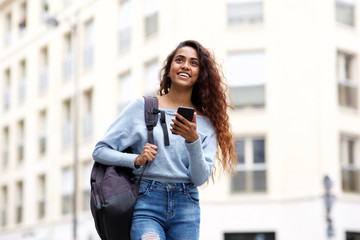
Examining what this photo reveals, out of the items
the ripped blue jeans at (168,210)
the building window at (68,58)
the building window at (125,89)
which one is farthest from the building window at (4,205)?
the ripped blue jeans at (168,210)

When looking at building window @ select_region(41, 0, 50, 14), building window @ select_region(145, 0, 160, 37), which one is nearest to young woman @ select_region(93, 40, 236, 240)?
building window @ select_region(145, 0, 160, 37)

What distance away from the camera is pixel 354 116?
26.0 metres

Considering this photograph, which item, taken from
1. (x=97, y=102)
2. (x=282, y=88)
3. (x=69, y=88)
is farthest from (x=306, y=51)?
(x=69, y=88)

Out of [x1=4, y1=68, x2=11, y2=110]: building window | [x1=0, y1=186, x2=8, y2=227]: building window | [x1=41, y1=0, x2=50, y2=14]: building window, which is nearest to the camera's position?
[x1=41, y1=0, x2=50, y2=14]: building window

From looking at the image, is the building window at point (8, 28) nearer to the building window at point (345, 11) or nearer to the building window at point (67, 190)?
the building window at point (67, 190)

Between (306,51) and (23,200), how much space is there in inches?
729

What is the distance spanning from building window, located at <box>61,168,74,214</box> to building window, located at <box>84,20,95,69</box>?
4858 mm

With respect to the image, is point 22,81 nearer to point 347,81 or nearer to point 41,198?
point 41,198

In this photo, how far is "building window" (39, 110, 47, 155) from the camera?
119 feet

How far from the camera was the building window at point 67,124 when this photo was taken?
111ft

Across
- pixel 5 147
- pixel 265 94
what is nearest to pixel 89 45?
pixel 265 94

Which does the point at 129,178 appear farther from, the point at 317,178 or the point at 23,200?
the point at 23,200

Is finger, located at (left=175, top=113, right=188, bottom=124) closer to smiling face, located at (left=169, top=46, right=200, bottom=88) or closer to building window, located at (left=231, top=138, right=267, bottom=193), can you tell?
smiling face, located at (left=169, top=46, right=200, bottom=88)

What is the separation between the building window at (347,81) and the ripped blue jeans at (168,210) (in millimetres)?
23034
